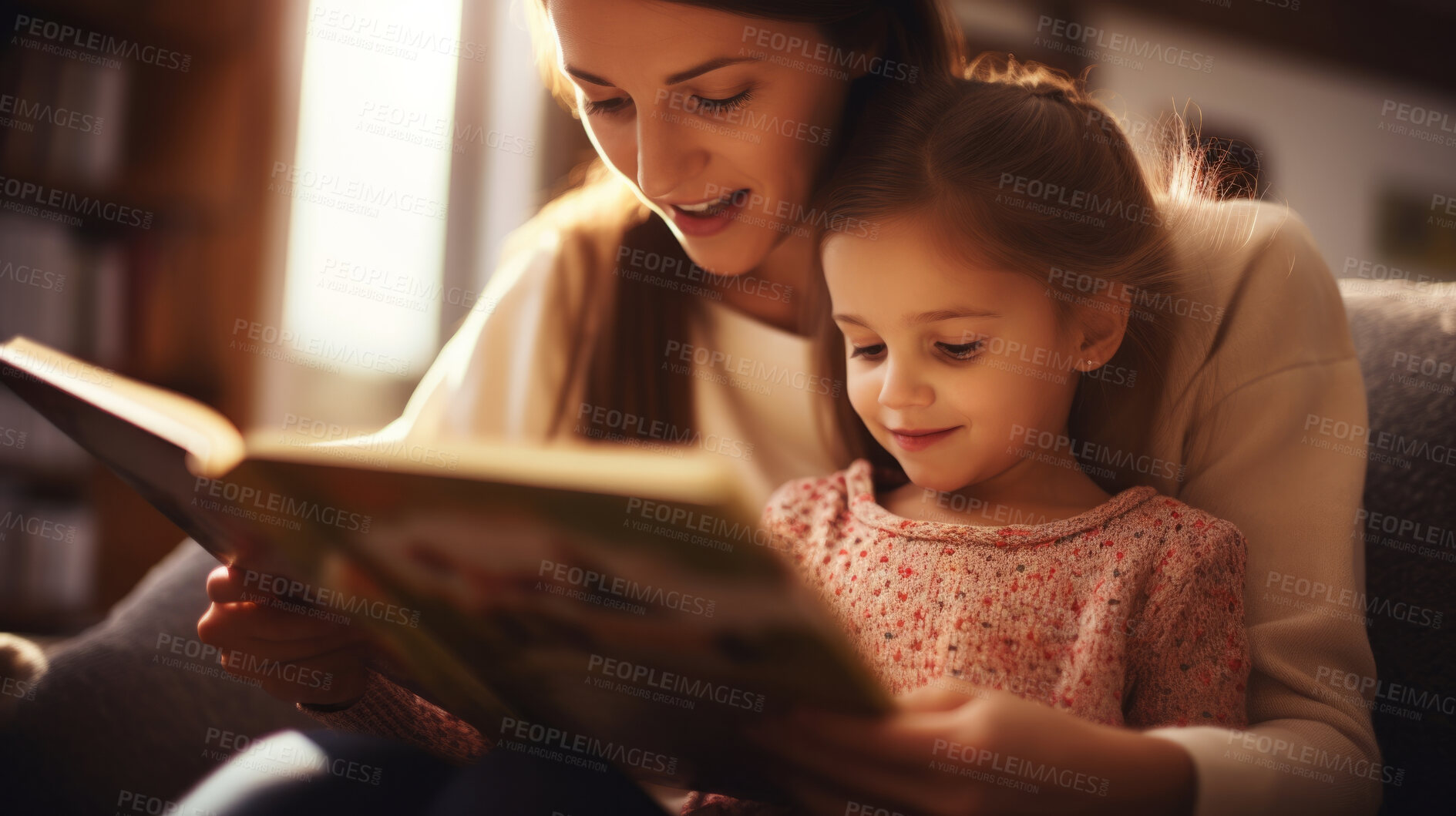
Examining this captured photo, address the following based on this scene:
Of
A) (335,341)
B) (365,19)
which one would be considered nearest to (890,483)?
(335,341)

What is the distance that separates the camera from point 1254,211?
2.53 feet

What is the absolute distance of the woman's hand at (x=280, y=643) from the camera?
2.18ft

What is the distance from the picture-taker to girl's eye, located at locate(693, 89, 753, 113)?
78 cm

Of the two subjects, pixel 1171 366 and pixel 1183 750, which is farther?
pixel 1171 366

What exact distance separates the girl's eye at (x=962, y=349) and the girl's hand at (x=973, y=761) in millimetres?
251

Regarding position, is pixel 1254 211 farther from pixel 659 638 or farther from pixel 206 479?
pixel 206 479

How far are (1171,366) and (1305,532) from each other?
0.16 meters
